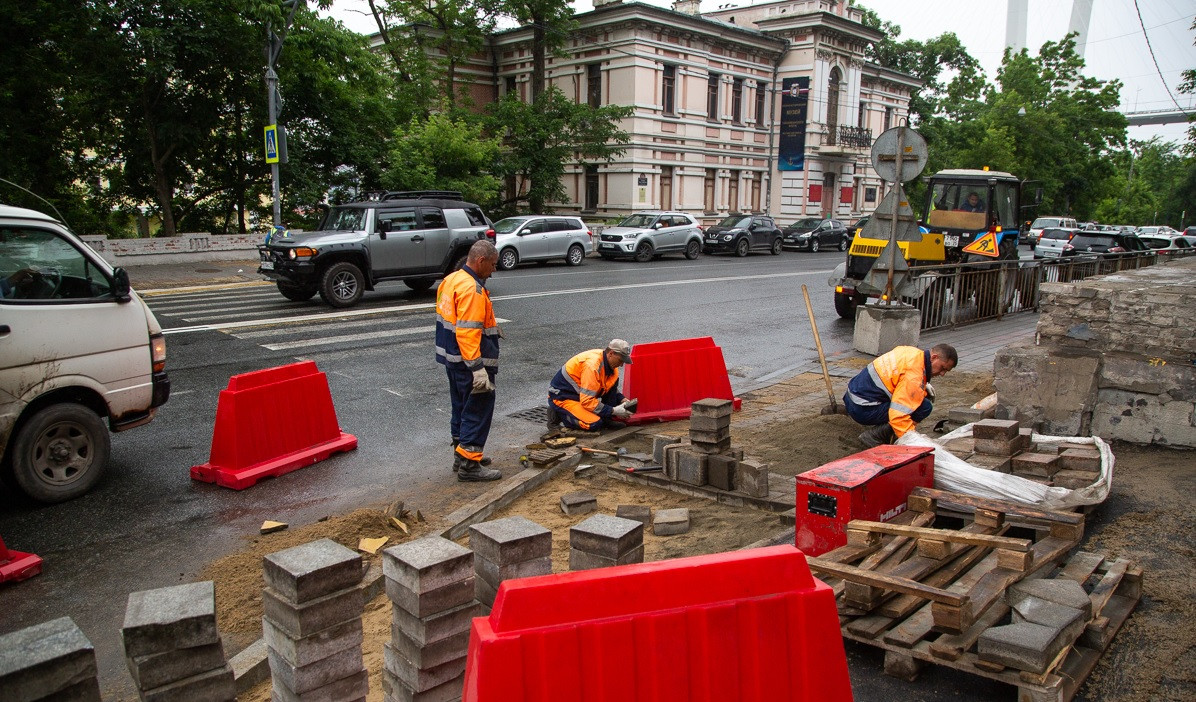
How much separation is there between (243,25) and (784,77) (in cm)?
2796

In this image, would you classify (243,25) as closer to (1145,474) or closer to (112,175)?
(112,175)

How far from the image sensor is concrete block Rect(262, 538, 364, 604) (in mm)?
2740

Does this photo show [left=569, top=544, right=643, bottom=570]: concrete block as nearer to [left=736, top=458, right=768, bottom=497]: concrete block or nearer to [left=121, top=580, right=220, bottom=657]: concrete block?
[left=121, top=580, right=220, bottom=657]: concrete block

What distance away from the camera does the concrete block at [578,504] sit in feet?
18.4

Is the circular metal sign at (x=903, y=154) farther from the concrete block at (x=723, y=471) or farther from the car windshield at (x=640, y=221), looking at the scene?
the car windshield at (x=640, y=221)

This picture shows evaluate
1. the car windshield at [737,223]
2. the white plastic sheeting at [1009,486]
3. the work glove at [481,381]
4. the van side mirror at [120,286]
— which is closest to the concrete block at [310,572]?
the work glove at [481,381]

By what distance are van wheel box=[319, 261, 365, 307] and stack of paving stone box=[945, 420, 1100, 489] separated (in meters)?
11.6

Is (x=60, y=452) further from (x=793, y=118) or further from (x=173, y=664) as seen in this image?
(x=793, y=118)

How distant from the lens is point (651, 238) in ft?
90.5

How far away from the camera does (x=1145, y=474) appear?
19.4 ft

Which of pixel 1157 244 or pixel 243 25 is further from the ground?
pixel 243 25

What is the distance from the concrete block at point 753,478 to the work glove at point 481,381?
79.6 inches

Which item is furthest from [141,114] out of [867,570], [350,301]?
[867,570]

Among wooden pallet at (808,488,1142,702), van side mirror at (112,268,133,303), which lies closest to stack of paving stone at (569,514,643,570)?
wooden pallet at (808,488,1142,702)
